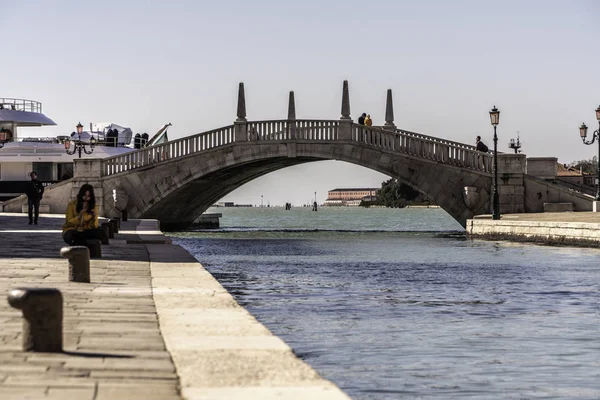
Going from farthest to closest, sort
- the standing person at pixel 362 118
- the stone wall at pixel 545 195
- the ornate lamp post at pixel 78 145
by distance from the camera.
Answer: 1. the ornate lamp post at pixel 78 145
2. the standing person at pixel 362 118
3. the stone wall at pixel 545 195

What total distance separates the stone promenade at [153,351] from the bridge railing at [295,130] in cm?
3426

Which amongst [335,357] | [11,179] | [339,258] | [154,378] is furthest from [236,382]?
[11,179]

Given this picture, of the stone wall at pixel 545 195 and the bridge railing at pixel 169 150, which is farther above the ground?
the bridge railing at pixel 169 150

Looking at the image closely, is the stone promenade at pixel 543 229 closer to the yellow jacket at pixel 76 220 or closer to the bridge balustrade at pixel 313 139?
the bridge balustrade at pixel 313 139

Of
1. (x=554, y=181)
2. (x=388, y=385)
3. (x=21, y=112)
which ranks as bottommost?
(x=388, y=385)

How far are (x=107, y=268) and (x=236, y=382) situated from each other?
9.71m

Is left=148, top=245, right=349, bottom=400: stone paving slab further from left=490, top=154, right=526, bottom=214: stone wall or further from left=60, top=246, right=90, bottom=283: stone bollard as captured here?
left=490, top=154, right=526, bottom=214: stone wall

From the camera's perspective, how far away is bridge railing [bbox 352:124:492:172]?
45.0 metres

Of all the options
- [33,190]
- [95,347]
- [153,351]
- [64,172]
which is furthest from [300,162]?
[153,351]

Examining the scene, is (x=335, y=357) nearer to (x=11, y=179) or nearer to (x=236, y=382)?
(x=236, y=382)

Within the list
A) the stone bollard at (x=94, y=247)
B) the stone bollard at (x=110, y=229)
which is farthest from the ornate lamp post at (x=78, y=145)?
the stone bollard at (x=94, y=247)

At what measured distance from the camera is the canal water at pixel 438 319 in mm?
9703

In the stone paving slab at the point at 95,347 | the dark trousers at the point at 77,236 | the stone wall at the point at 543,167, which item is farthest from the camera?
the stone wall at the point at 543,167

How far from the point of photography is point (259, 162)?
49.9 m
